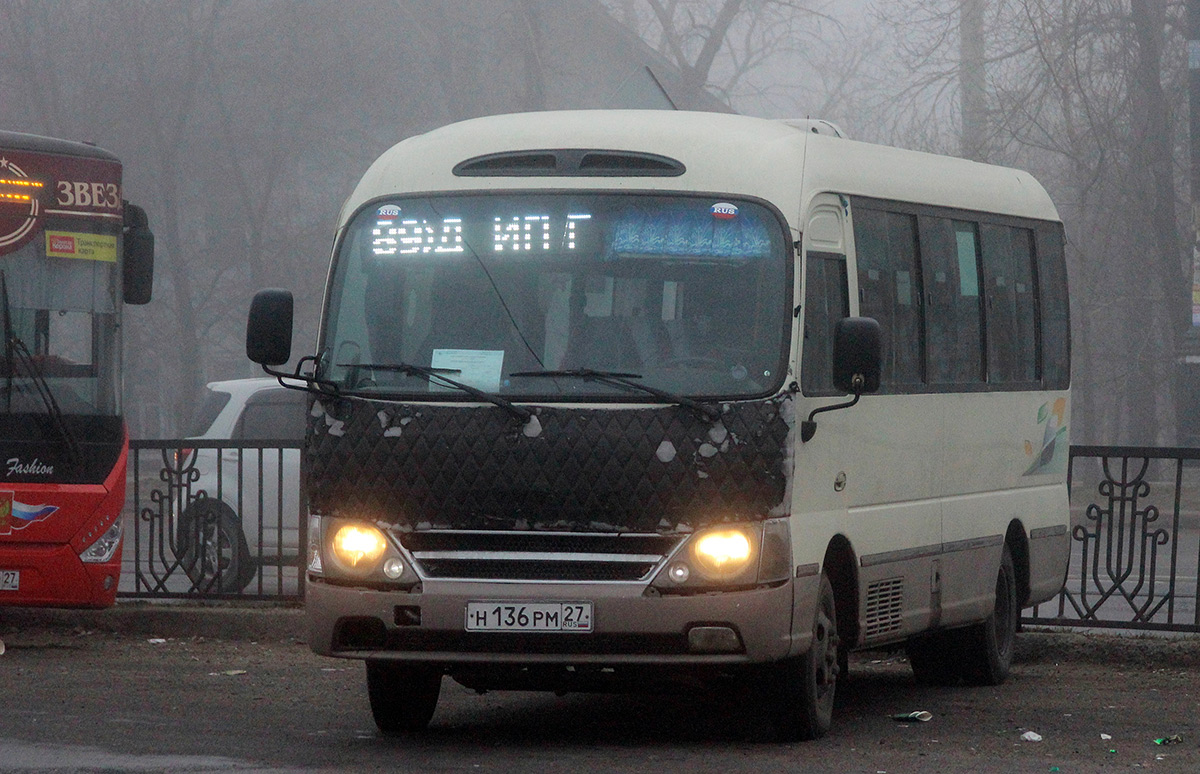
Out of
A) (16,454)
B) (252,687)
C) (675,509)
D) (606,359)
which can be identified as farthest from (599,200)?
(16,454)

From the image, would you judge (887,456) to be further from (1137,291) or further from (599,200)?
(1137,291)

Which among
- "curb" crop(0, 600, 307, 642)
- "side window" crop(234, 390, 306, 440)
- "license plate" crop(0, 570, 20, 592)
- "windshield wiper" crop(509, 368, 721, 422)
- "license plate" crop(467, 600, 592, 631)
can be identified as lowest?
"curb" crop(0, 600, 307, 642)

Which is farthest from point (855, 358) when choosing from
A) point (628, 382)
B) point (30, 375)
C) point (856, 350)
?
point (30, 375)

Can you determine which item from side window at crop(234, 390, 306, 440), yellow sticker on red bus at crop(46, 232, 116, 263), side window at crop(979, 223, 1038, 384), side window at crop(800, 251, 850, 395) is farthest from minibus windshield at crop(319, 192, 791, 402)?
side window at crop(234, 390, 306, 440)

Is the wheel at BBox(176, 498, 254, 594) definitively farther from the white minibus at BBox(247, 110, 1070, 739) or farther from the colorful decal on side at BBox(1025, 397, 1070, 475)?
the colorful decal on side at BBox(1025, 397, 1070, 475)

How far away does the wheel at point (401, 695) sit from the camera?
8719 mm

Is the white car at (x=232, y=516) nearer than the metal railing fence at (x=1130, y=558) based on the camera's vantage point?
No

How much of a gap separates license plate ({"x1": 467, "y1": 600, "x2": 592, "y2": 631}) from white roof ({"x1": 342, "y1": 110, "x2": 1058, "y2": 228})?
177 cm

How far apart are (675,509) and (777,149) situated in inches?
68.2

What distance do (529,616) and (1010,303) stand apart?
4.41 meters

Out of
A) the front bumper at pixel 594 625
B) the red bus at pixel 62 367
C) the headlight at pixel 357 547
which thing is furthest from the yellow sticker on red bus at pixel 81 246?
the front bumper at pixel 594 625

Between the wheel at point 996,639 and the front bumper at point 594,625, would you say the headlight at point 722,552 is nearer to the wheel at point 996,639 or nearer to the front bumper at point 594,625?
the front bumper at point 594,625

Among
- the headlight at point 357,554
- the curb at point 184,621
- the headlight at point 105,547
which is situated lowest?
the curb at point 184,621

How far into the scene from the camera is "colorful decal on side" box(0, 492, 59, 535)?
12.1 meters
